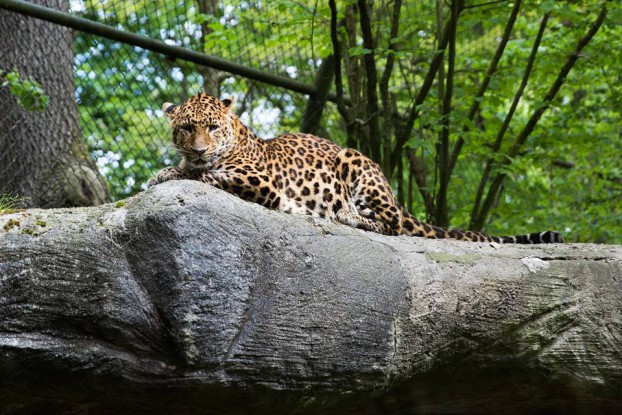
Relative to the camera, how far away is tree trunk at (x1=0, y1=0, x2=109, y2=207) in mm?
9992

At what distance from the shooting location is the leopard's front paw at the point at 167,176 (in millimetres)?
7500

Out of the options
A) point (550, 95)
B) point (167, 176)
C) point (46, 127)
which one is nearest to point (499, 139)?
point (550, 95)

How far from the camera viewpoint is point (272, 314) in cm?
643

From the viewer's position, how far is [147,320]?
19.8ft

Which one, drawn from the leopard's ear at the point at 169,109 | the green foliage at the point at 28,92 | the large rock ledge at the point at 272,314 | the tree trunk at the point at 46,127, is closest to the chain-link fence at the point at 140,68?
the tree trunk at the point at 46,127

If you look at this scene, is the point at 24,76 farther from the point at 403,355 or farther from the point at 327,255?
the point at 403,355

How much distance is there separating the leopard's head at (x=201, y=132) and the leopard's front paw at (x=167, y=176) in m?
0.14

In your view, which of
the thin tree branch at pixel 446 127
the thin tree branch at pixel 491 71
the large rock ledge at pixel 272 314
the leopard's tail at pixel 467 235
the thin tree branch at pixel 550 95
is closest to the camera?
the large rock ledge at pixel 272 314

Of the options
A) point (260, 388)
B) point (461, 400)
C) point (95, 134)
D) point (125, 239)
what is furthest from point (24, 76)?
point (461, 400)

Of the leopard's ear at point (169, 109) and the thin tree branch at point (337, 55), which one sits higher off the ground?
the thin tree branch at point (337, 55)

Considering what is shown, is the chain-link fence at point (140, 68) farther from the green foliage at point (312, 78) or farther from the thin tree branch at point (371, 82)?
the thin tree branch at point (371, 82)

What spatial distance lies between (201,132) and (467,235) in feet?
9.46

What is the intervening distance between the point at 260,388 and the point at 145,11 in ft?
18.3

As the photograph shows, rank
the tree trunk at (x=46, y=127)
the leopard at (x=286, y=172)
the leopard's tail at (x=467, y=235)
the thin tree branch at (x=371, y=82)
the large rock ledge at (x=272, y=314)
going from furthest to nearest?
the thin tree branch at (x=371, y=82)
the tree trunk at (x=46, y=127)
the leopard's tail at (x=467, y=235)
the leopard at (x=286, y=172)
the large rock ledge at (x=272, y=314)
